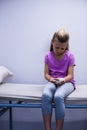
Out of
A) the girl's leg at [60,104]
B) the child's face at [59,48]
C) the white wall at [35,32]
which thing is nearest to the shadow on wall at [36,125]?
the white wall at [35,32]

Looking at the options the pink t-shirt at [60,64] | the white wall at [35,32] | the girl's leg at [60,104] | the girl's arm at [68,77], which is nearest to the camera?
the girl's leg at [60,104]

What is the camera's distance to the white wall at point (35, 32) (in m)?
2.36

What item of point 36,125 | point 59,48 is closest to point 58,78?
point 59,48

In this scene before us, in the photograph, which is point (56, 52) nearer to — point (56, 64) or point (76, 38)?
point (56, 64)

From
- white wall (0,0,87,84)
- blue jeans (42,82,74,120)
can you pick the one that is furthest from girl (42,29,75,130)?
white wall (0,0,87,84)

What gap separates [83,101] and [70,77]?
0.27 meters

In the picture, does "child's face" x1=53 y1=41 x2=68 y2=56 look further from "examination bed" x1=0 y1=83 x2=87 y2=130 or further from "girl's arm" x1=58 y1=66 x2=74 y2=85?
"examination bed" x1=0 y1=83 x2=87 y2=130

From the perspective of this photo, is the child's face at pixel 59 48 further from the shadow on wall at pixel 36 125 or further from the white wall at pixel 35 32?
the shadow on wall at pixel 36 125

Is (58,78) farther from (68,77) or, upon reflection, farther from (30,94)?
(30,94)

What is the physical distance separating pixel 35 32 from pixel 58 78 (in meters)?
0.60

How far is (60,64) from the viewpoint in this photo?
2.12 meters

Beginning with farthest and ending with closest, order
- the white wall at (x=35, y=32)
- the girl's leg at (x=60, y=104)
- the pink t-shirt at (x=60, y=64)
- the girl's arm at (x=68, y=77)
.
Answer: the white wall at (x=35, y=32) → the pink t-shirt at (x=60, y=64) → the girl's arm at (x=68, y=77) → the girl's leg at (x=60, y=104)

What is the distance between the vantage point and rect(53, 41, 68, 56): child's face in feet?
6.54

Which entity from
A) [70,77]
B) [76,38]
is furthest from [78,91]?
[76,38]
